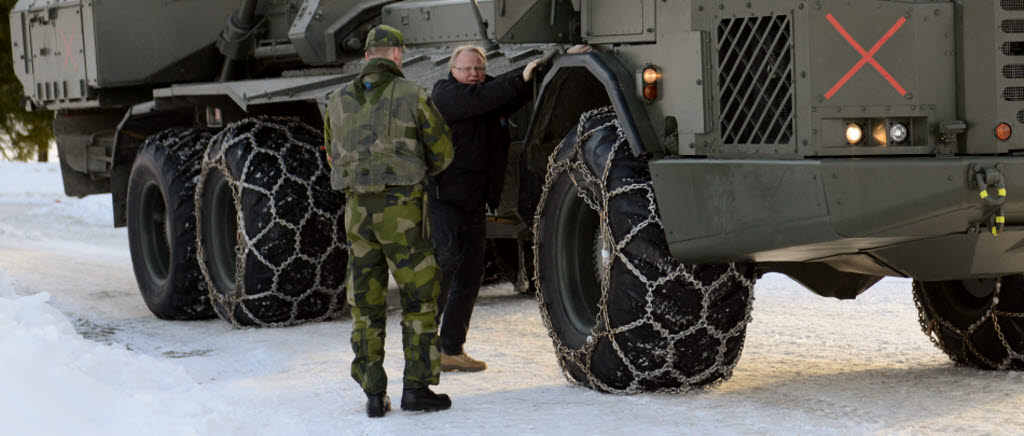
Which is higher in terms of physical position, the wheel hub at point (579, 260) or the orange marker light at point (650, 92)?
the orange marker light at point (650, 92)

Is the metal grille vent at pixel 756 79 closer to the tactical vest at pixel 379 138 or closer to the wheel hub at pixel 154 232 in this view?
the tactical vest at pixel 379 138

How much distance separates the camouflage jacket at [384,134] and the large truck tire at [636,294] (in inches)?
24.7

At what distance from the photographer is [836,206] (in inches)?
215

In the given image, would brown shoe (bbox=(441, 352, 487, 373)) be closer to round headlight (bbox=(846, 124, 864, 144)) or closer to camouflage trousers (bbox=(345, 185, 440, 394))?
camouflage trousers (bbox=(345, 185, 440, 394))

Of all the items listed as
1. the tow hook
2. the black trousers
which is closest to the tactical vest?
the black trousers

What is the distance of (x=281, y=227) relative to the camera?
9.34 m

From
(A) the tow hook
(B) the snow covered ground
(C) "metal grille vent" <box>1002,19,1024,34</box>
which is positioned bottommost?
(B) the snow covered ground

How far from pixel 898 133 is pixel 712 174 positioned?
746 millimetres

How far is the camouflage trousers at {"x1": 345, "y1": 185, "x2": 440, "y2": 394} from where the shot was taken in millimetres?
6367

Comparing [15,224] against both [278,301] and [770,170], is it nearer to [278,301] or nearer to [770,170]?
[278,301]

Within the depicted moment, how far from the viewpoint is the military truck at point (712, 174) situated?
5516mm

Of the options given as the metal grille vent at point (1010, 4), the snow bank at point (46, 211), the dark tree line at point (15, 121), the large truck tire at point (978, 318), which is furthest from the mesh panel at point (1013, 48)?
the dark tree line at point (15, 121)

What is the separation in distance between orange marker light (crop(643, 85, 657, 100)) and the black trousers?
1447mm

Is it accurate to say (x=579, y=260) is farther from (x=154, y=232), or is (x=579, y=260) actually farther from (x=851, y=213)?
(x=154, y=232)
